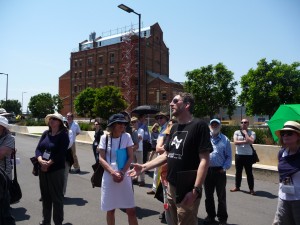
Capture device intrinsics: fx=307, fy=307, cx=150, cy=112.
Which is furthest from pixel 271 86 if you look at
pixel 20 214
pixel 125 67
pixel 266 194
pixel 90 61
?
A: pixel 90 61

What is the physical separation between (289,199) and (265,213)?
3.03 metres

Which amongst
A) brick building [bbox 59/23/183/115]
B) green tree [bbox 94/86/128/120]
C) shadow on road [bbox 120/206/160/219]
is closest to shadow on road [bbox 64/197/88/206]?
shadow on road [bbox 120/206/160/219]

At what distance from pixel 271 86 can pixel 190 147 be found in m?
31.7

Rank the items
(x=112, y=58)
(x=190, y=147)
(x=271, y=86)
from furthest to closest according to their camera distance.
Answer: (x=112, y=58), (x=271, y=86), (x=190, y=147)

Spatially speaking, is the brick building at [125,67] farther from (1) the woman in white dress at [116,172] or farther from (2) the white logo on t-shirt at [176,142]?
(2) the white logo on t-shirt at [176,142]

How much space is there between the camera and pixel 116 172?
171 inches

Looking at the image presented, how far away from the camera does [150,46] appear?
226ft

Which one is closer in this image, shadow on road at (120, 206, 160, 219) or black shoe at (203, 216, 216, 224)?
black shoe at (203, 216, 216, 224)

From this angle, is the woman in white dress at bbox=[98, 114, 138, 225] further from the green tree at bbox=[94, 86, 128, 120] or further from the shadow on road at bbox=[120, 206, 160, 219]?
the green tree at bbox=[94, 86, 128, 120]

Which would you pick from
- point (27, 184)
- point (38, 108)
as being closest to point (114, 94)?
point (38, 108)

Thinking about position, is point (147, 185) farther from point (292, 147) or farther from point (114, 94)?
point (114, 94)

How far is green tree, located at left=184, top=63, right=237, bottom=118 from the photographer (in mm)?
44531

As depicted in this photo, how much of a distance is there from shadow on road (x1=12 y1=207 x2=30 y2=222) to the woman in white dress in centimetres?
232

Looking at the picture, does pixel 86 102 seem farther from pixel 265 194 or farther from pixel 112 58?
pixel 265 194
